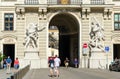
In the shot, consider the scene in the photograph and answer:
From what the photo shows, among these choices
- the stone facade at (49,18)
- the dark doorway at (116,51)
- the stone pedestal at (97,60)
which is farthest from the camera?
the dark doorway at (116,51)

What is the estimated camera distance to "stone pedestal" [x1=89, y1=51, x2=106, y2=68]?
6212cm

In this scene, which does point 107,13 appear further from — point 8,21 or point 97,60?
point 8,21

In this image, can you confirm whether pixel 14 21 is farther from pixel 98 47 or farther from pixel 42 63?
pixel 98 47

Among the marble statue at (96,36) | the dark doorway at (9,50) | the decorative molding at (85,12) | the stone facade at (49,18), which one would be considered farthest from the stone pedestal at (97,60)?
the dark doorway at (9,50)

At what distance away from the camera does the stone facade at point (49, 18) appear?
62.7m

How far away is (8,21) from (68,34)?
44.0 feet

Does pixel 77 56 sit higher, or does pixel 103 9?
pixel 103 9

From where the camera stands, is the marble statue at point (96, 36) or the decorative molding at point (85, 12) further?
the decorative molding at point (85, 12)

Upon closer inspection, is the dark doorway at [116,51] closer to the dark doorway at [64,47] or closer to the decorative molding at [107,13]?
the decorative molding at [107,13]

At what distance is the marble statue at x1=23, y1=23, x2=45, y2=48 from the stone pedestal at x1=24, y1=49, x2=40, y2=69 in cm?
82

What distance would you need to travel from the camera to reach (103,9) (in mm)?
63406

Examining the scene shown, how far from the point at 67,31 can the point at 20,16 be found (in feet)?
43.1

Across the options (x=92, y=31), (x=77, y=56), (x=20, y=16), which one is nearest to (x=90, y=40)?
(x=92, y=31)

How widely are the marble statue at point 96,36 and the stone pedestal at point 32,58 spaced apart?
7451 millimetres
